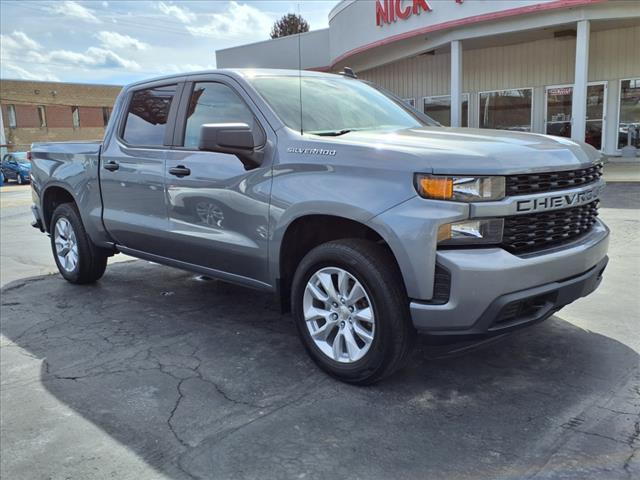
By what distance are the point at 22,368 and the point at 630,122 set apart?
18.2 meters

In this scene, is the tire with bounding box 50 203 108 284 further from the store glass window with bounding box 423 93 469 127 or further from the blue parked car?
the blue parked car

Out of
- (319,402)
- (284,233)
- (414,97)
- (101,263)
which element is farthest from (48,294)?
(414,97)

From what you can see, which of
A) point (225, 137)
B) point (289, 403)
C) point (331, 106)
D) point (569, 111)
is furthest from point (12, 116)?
point (289, 403)

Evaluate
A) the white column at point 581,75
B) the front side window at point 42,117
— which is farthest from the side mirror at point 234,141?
the front side window at point 42,117

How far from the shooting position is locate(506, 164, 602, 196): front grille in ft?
10.1

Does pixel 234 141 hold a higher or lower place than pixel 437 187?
higher

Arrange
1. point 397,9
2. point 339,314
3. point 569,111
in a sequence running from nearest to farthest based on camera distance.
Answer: point 339,314 < point 397,9 < point 569,111

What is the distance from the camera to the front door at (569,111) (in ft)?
58.7

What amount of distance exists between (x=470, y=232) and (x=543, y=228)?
0.53m

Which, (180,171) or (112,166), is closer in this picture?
(180,171)

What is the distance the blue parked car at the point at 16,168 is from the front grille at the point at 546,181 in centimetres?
2954

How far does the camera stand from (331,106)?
4289 millimetres

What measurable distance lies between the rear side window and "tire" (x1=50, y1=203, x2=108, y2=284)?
1280mm

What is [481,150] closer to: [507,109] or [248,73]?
[248,73]
